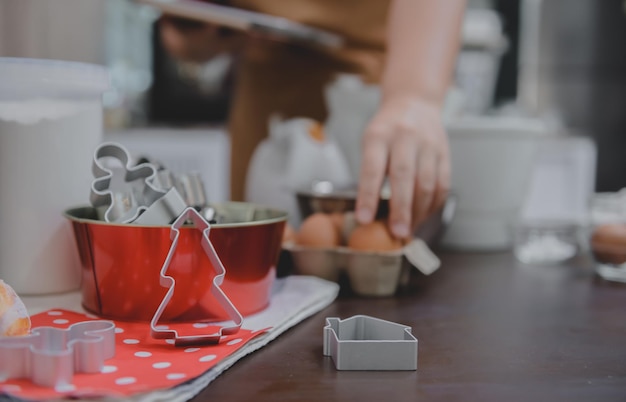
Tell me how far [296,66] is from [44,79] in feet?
2.84

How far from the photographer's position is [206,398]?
378mm

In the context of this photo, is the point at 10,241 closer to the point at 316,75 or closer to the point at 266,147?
the point at 266,147

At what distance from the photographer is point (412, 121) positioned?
0.72 m

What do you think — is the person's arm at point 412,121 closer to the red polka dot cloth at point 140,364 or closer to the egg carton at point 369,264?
the egg carton at point 369,264

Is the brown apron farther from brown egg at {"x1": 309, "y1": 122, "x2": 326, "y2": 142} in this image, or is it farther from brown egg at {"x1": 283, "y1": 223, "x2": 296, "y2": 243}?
brown egg at {"x1": 283, "y1": 223, "x2": 296, "y2": 243}

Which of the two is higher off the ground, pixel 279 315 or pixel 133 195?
pixel 133 195

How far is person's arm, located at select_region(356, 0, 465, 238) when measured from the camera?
676mm

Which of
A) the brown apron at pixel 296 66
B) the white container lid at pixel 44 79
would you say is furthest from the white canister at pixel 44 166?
the brown apron at pixel 296 66

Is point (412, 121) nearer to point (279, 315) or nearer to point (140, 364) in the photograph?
point (279, 315)

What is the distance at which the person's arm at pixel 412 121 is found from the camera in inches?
26.6

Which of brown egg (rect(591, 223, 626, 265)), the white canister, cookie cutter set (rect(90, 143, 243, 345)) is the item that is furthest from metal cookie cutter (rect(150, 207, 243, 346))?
brown egg (rect(591, 223, 626, 265))

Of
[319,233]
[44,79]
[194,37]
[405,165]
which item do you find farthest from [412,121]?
[194,37]

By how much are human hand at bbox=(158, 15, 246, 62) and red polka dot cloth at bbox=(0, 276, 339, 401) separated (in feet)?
2.35

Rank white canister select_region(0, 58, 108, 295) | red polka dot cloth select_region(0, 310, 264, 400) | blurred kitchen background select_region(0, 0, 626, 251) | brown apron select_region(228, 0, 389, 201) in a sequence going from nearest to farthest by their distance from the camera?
1. red polka dot cloth select_region(0, 310, 264, 400)
2. white canister select_region(0, 58, 108, 295)
3. brown apron select_region(228, 0, 389, 201)
4. blurred kitchen background select_region(0, 0, 626, 251)
